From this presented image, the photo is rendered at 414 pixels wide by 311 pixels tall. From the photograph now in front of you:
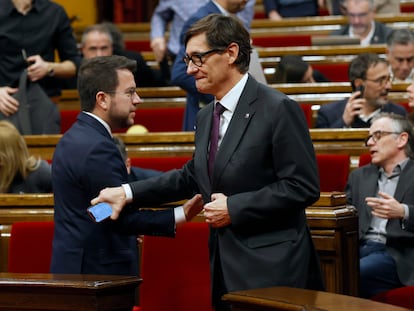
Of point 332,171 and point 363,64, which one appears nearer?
point 332,171

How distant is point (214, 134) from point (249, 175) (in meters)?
0.16

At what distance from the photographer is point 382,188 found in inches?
141

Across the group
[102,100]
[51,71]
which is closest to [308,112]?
[51,71]

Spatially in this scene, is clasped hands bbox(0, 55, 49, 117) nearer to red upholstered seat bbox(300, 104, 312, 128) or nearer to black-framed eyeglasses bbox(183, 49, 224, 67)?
red upholstered seat bbox(300, 104, 312, 128)

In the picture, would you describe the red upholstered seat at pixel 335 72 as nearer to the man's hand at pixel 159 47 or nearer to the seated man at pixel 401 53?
the seated man at pixel 401 53

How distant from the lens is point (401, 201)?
11.3 ft

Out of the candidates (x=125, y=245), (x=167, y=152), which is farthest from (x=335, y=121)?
(x=125, y=245)

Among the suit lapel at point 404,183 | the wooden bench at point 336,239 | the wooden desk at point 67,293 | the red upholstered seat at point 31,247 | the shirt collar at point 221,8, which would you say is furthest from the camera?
the shirt collar at point 221,8

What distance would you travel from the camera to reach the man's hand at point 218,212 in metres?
2.29

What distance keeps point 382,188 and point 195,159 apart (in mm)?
1316

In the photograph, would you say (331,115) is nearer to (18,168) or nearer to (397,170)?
(397,170)

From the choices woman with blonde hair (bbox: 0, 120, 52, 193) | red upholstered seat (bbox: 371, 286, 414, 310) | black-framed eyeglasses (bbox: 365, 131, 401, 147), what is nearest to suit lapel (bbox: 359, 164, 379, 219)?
black-framed eyeglasses (bbox: 365, 131, 401, 147)

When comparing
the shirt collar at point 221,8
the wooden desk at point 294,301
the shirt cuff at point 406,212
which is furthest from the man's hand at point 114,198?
the shirt collar at point 221,8

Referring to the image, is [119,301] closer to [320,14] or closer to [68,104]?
[68,104]
